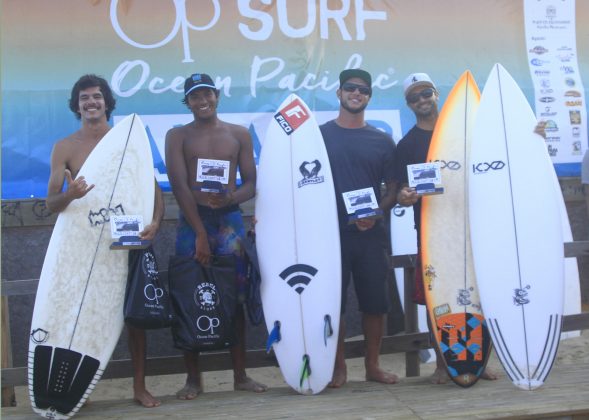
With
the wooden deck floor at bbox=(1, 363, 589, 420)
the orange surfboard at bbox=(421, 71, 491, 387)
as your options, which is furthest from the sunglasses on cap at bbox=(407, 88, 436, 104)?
the wooden deck floor at bbox=(1, 363, 589, 420)

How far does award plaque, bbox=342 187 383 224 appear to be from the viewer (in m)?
3.51

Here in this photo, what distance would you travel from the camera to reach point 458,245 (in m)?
3.76

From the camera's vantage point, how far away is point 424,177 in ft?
11.6

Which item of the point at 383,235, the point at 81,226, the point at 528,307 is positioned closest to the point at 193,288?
the point at 81,226

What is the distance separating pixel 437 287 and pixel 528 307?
44 cm

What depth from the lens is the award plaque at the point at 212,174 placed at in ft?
11.2

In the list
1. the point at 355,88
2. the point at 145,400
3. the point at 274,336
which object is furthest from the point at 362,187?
the point at 145,400

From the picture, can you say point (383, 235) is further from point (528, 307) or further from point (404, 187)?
point (528, 307)

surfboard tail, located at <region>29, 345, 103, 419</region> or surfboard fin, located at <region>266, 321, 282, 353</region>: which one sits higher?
surfboard fin, located at <region>266, 321, 282, 353</region>

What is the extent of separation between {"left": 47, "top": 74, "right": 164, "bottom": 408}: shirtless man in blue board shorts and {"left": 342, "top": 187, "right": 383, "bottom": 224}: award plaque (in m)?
0.90

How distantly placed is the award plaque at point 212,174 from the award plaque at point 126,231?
1.08 feet

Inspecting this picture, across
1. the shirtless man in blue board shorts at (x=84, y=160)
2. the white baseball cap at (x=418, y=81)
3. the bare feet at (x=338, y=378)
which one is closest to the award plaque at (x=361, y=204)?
the white baseball cap at (x=418, y=81)

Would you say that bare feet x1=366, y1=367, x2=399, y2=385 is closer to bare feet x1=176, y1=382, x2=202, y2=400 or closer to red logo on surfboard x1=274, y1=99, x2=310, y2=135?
bare feet x1=176, y1=382, x2=202, y2=400

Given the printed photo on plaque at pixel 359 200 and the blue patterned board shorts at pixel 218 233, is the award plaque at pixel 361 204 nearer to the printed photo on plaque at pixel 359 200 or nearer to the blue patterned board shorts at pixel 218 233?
the printed photo on plaque at pixel 359 200
